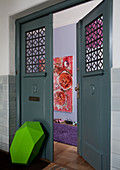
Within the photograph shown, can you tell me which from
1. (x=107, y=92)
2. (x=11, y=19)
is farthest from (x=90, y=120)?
(x=11, y=19)

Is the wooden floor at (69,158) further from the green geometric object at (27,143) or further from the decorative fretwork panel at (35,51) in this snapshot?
the decorative fretwork panel at (35,51)

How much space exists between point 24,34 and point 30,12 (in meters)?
0.34

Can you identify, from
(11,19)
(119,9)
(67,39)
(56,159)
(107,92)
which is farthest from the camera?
(67,39)

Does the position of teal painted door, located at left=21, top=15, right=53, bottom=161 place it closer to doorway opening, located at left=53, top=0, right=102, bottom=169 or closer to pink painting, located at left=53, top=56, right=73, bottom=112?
doorway opening, located at left=53, top=0, right=102, bottom=169

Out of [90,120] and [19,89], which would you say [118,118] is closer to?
[90,120]

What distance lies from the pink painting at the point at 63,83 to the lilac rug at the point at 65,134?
48 cm

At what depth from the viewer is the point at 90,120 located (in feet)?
6.95

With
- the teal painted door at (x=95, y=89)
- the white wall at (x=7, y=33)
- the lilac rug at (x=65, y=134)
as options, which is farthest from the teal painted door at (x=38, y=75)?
the lilac rug at (x=65, y=134)

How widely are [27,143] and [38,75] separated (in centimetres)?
92

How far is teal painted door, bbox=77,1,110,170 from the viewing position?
5.83 feet

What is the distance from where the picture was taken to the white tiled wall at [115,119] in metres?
1.55

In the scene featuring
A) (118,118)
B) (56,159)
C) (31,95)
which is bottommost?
(56,159)

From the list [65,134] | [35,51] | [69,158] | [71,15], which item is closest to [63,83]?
[65,134]

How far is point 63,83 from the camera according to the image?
165 inches
